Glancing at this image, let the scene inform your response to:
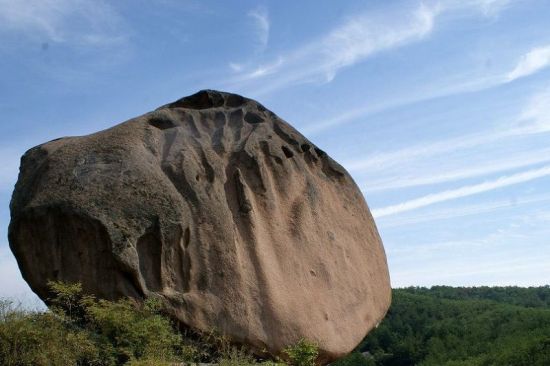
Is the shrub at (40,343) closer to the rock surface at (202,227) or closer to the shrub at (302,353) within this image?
the rock surface at (202,227)

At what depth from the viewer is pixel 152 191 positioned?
787 centimetres

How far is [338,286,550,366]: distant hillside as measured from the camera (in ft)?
126

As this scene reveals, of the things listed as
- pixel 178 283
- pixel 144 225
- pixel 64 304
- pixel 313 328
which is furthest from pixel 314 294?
pixel 64 304

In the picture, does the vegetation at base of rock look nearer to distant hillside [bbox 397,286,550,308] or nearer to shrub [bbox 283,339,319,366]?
shrub [bbox 283,339,319,366]

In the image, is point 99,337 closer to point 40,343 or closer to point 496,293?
point 40,343

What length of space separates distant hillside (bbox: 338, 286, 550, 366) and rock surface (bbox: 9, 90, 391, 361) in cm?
2444

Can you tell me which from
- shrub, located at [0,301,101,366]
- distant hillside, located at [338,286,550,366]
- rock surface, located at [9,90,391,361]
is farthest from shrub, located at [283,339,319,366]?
distant hillside, located at [338,286,550,366]

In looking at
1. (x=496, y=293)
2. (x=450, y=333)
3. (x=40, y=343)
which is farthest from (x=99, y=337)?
(x=496, y=293)

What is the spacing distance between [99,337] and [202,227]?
1.61 meters

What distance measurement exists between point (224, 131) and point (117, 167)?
1857mm

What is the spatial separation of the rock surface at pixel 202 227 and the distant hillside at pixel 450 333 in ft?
80.2

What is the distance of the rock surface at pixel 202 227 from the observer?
7711mm

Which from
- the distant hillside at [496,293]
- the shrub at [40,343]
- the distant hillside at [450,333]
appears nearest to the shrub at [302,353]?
the shrub at [40,343]

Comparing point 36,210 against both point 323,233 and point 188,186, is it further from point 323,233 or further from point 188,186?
point 323,233
